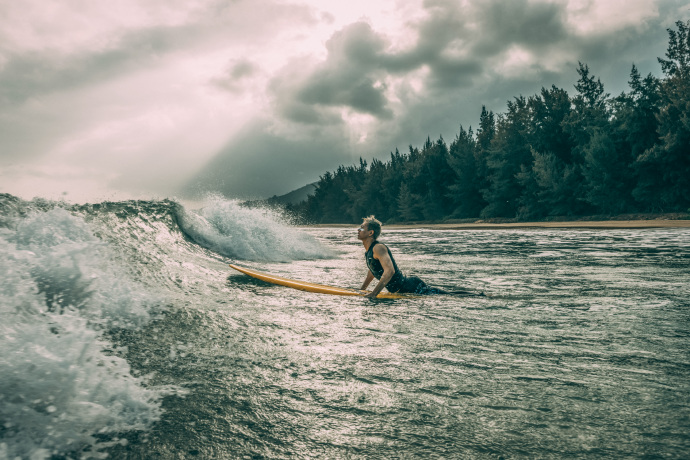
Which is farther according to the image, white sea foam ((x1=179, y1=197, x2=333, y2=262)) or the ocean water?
white sea foam ((x1=179, y1=197, x2=333, y2=262))

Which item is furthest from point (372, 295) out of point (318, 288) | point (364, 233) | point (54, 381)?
point (54, 381)

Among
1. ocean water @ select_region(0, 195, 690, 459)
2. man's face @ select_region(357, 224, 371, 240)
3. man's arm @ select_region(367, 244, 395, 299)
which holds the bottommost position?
ocean water @ select_region(0, 195, 690, 459)

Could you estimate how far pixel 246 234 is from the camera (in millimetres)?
17188

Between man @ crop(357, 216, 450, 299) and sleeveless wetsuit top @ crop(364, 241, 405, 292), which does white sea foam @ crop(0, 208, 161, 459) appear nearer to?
man @ crop(357, 216, 450, 299)

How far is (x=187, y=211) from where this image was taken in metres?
17.1

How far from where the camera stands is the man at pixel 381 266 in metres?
7.35

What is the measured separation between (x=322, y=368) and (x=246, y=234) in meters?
13.8

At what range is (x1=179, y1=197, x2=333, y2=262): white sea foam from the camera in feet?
52.8

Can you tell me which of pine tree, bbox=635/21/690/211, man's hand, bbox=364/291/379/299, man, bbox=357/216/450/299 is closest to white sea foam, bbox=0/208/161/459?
man's hand, bbox=364/291/379/299

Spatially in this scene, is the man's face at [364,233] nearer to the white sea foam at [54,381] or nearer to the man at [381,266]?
the man at [381,266]

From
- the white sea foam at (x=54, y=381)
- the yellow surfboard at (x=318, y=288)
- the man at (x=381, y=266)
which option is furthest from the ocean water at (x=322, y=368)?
the man at (x=381, y=266)

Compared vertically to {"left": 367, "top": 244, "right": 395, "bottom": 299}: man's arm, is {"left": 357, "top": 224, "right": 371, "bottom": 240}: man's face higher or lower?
higher

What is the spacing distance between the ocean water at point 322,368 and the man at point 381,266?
0.42 metres

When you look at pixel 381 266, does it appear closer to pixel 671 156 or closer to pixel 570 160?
pixel 671 156
